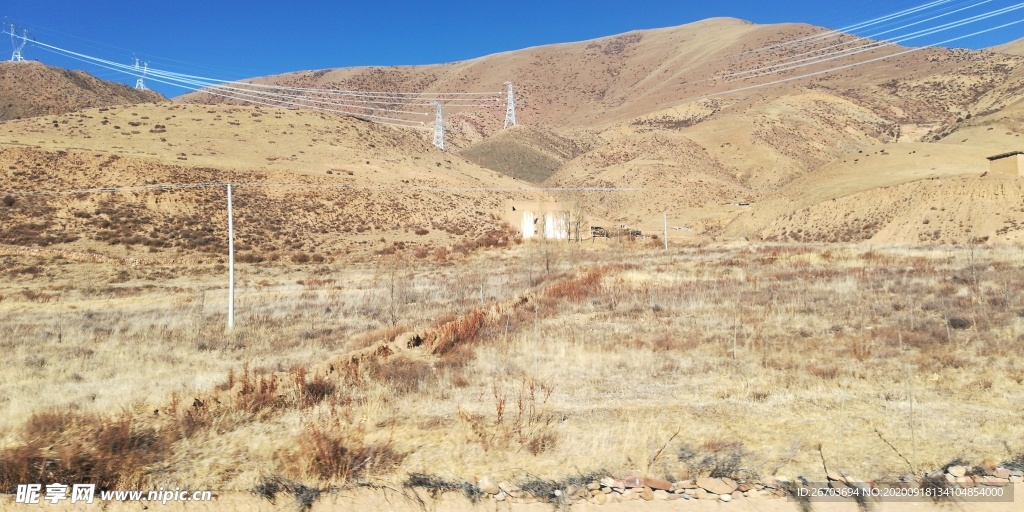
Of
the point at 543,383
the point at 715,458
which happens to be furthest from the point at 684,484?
the point at 543,383

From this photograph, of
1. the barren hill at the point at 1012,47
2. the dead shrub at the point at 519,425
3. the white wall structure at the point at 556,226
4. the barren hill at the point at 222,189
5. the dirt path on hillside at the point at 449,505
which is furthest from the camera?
the barren hill at the point at 1012,47

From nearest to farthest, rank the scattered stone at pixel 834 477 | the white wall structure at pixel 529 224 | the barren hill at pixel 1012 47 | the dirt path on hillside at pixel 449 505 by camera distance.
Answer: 1. the dirt path on hillside at pixel 449 505
2. the scattered stone at pixel 834 477
3. the white wall structure at pixel 529 224
4. the barren hill at pixel 1012 47

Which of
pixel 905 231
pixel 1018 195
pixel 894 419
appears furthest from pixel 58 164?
pixel 1018 195

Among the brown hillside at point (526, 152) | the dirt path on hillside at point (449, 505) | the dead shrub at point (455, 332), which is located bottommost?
the dirt path on hillside at point (449, 505)

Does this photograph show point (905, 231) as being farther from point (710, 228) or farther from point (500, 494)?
point (500, 494)

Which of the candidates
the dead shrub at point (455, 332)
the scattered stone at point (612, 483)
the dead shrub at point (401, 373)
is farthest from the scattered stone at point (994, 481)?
the dead shrub at point (455, 332)

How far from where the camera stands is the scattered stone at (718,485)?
624 centimetres

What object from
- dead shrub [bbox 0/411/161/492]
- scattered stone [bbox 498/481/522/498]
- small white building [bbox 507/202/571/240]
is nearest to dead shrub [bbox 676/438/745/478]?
scattered stone [bbox 498/481/522/498]

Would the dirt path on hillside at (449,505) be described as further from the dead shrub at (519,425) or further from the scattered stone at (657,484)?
the dead shrub at (519,425)

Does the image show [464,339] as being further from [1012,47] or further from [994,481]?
[1012,47]

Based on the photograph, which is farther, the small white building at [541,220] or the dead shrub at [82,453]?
the small white building at [541,220]

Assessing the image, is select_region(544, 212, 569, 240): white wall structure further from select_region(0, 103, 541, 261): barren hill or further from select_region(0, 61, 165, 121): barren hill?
select_region(0, 61, 165, 121): barren hill

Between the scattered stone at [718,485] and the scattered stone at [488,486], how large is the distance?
2.04 m

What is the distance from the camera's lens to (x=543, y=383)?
10.5 meters
